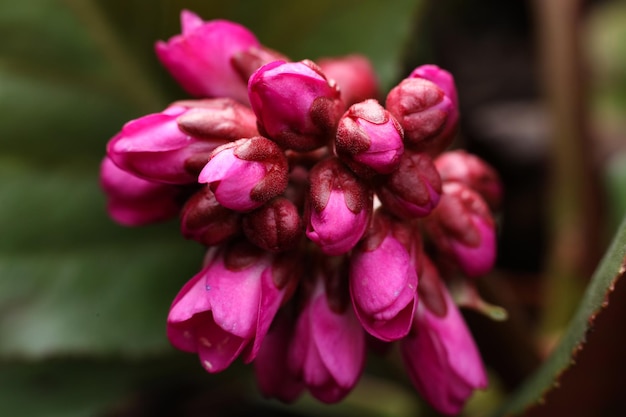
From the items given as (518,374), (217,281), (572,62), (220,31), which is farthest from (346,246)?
(572,62)

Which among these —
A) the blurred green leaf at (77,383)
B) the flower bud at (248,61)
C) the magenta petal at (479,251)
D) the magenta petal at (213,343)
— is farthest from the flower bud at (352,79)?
the blurred green leaf at (77,383)

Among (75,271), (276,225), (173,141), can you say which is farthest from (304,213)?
(75,271)

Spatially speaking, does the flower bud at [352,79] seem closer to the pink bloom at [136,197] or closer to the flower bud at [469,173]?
the flower bud at [469,173]

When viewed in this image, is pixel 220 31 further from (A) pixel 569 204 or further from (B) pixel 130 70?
(A) pixel 569 204

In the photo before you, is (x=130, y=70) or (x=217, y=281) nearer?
(x=217, y=281)

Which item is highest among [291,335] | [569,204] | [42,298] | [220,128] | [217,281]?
[220,128]

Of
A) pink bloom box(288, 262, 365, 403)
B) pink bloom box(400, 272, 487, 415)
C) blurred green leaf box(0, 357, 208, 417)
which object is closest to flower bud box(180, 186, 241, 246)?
pink bloom box(288, 262, 365, 403)
